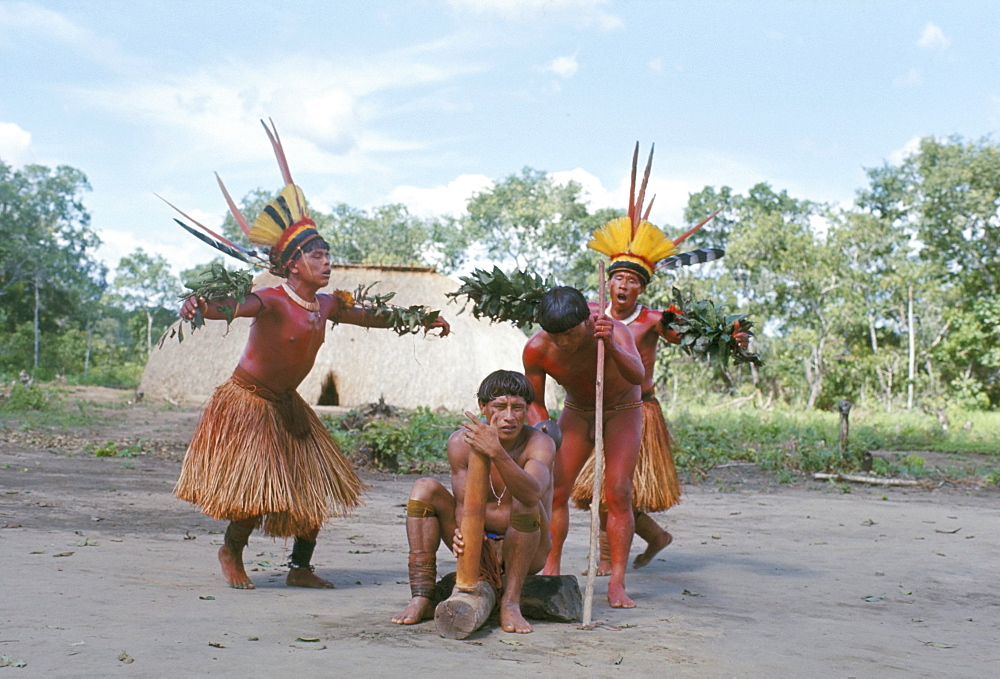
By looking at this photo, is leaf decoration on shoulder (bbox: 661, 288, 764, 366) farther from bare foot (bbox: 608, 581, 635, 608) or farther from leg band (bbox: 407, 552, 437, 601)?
leg band (bbox: 407, 552, 437, 601)

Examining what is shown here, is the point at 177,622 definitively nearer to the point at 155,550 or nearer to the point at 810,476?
the point at 155,550

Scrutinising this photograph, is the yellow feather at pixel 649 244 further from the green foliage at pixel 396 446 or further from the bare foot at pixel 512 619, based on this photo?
the green foliage at pixel 396 446

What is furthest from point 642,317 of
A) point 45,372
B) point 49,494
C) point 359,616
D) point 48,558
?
point 45,372

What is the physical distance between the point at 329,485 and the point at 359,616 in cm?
93

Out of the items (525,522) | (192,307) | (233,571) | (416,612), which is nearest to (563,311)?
(525,522)

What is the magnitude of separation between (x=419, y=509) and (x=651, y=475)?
164 cm

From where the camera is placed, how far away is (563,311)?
342 cm

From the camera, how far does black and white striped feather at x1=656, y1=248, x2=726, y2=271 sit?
437 cm

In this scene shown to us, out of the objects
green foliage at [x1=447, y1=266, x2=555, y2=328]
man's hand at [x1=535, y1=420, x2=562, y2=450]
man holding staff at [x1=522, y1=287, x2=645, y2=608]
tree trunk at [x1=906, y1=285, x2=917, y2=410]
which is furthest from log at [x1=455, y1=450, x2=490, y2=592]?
tree trunk at [x1=906, y1=285, x2=917, y2=410]

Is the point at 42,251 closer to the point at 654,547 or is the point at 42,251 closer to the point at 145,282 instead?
the point at 145,282

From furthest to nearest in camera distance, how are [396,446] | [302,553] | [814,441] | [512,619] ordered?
[814,441], [396,446], [302,553], [512,619]

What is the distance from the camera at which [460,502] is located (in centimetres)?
320

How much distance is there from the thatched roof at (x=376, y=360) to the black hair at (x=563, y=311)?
1233 cm

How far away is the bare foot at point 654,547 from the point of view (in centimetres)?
459
